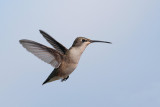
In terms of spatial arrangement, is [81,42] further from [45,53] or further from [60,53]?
[45,53]

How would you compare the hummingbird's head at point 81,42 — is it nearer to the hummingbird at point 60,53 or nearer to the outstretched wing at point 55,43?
the hummingbird at point 60,53

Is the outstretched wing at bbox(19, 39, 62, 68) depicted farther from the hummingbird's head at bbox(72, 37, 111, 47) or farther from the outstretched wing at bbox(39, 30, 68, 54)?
the hummingbird's head at bbox(72, 37, 111, 47)

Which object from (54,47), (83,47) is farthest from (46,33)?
(83,47)

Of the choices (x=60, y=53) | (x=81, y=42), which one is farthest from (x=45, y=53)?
(x=81, y=42)

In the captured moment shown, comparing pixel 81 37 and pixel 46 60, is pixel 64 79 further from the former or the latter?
pixel 81 37

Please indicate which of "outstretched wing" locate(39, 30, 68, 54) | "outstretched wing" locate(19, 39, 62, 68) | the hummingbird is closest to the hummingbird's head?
the hummingbird
